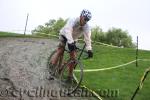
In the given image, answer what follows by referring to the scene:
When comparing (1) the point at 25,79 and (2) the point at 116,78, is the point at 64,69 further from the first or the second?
(2) the point at 116,78

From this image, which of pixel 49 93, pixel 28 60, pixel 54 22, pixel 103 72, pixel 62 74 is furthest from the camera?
pixel 54 22

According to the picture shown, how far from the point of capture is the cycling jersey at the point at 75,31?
12227 mm

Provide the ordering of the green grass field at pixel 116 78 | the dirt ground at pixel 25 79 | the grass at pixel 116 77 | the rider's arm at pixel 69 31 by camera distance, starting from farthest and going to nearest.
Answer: the grass at pixel 116 77 < the green grass field at pixel 116 78 < the rider's arm at pixel 69 31 < the dirt ground at pixel 25 79

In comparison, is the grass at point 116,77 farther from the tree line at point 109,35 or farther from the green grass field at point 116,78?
the tree line at point 109,35

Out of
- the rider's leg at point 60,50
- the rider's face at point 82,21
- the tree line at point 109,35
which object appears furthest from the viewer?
the tree line at point 109,35

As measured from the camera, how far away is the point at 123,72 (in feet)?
62.2

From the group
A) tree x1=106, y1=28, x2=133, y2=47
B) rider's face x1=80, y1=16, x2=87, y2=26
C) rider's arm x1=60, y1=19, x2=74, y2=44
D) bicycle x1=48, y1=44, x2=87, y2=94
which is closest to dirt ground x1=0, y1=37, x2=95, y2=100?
bicycle x1=48, y1=44, x2=87, y2=94

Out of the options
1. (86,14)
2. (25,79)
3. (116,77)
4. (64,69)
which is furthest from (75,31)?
(116,77)

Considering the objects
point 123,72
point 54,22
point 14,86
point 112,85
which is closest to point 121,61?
point 123,72

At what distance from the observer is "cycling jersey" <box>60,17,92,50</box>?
12.2 meters

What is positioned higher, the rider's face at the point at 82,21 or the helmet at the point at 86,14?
the helmet at the point at 86,14

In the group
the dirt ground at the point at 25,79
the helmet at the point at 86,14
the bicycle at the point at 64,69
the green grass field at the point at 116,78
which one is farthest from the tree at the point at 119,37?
the helmet at the point at 86,14

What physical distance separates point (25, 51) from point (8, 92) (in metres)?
8.49

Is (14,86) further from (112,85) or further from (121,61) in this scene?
(121,61)
